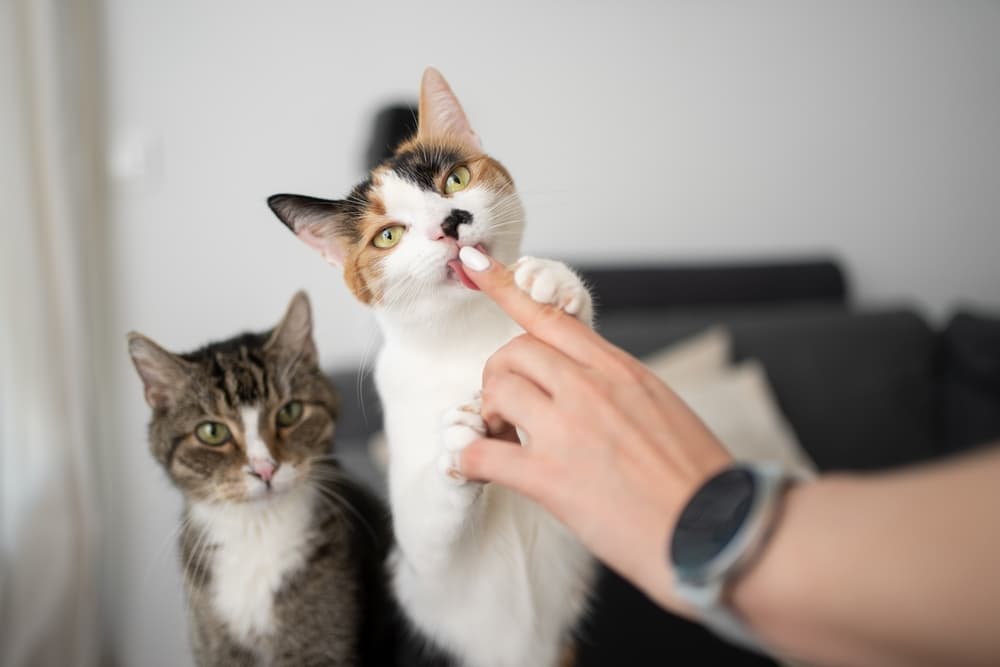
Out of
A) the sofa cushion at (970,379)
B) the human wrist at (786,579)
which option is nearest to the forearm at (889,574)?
the human wrist at (786,579)

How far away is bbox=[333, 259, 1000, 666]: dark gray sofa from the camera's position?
1026 millimetres

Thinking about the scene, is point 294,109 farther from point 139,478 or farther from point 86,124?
point 139,478

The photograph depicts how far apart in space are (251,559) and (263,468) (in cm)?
9

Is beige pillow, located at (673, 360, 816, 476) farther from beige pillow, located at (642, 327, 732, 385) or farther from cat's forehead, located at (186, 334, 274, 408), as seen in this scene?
cat's forehead, located at (186, 334, 274, 408)

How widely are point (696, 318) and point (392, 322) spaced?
1.96 metres

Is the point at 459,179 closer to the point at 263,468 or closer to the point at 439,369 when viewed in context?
the point at 439,369

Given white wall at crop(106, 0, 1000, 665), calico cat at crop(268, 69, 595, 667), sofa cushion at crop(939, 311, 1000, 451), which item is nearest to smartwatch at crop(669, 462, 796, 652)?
calico cat at crop(268, 69, 595, 667)

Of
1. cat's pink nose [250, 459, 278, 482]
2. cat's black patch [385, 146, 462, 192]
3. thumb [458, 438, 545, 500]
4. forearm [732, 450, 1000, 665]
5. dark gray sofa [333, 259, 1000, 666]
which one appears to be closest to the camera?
forearm [732, 450, 1000, 665]

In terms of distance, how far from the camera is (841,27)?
2.18m

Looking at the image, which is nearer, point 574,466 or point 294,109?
point 574,466

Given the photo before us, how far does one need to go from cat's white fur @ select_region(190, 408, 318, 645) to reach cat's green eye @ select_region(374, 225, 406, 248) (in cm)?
20

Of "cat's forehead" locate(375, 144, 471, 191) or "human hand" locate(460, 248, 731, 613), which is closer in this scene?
"human hand" locate(460, 248, 731, 613)

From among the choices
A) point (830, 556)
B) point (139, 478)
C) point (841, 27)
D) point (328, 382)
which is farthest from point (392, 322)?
point (841, 27)

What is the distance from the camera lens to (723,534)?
1.05 ft
